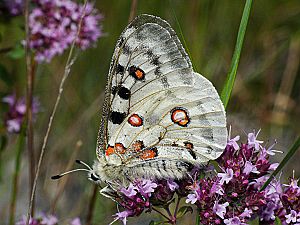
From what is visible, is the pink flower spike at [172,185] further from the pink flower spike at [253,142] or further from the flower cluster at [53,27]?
the flower cluster at [53,27]

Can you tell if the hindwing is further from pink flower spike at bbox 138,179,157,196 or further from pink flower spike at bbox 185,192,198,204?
pink flower spike at bbox 185,192,198,204

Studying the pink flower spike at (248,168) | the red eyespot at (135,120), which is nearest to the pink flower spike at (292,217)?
the pink flower spike at (248,168)

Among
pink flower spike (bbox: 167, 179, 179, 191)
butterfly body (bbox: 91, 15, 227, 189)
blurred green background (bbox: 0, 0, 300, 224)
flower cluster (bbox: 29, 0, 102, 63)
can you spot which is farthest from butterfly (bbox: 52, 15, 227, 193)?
blurred green background (bbox: 0, 0, 300, 224)

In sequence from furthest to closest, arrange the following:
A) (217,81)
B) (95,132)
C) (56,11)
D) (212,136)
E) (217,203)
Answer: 1. (217,81)
2. (95,132)
3. (56,11)
4. (212,136)
5. (217,203)

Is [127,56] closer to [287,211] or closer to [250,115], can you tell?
[287,211]

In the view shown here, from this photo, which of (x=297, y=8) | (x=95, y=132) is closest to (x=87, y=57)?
(x=95, y=132)

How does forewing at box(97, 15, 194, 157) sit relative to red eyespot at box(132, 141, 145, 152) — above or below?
above

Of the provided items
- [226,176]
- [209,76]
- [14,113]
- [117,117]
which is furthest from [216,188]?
[209,76]
